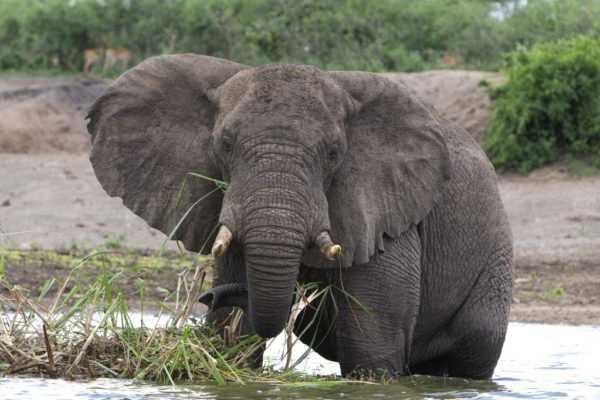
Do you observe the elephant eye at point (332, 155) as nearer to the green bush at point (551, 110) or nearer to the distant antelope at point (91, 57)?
the green bush at point (551, 110)

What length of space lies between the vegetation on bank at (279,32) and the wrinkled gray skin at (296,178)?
17009 millimetres

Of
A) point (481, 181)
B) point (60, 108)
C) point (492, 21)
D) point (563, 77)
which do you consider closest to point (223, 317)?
point (481, 181)

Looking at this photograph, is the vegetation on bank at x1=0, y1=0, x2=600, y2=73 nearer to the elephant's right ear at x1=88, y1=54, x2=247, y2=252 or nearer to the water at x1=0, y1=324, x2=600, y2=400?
the water at x1=0, y1=324, x2=600, y2=400

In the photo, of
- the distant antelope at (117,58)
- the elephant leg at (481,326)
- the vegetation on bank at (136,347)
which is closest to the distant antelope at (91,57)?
the distant antelope at (117,58)

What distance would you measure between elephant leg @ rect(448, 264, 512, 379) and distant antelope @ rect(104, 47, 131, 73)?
58.8 ft

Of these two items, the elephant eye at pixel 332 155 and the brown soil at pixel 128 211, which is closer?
the elephant eye at pixel 332 155

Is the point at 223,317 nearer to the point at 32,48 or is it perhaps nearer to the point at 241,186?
the point at 241,186

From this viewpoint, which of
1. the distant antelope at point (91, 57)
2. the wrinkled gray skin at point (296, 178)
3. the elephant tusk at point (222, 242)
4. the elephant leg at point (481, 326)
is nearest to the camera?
the elephant tusk at point (222, 242)

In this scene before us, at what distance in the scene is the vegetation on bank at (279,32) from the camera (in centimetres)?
2342

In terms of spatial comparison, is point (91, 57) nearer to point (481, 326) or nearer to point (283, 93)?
point (481, 326)

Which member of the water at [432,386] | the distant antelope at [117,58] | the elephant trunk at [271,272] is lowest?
the water at [432,386]

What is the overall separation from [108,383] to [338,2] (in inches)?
809

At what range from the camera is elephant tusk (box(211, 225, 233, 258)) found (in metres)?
4.45

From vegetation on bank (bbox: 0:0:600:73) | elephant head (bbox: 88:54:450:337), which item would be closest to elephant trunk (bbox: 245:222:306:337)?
elephant head (bbox: 88:54:450:337)
